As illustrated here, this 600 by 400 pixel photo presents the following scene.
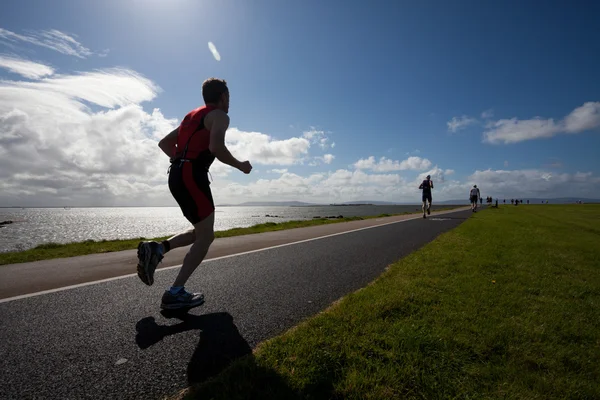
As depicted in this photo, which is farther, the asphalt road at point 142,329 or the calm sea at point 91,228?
the calm sea at point 91,228

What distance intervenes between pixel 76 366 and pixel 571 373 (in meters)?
3.29

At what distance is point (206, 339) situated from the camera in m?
2.38

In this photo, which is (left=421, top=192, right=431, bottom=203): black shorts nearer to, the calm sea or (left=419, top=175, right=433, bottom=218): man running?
(left=419, top=175, right=433, bottom=218): man running

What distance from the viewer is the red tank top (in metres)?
3.02

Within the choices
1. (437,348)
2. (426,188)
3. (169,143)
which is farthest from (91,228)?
(437,348)

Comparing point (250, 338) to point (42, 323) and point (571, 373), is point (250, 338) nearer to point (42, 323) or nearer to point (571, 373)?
point (42, 323)

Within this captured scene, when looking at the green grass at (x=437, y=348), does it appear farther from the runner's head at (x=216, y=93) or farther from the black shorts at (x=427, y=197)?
the black shorts at (x=427, y=197)

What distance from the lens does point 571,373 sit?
1844 mm

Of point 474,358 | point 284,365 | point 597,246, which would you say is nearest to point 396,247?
point 597,246

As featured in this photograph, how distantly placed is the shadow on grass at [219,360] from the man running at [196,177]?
35 cm

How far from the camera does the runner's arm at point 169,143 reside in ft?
11.3

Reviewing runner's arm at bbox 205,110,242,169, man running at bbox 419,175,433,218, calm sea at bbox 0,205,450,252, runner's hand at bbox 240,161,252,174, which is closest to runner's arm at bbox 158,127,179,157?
runner's arm at bbox 205,110,242,169

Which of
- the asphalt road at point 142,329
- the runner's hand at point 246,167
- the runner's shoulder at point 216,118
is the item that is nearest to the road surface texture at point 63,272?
the asphalt road at point 142,329

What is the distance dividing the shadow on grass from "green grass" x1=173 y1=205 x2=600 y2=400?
0.01 metres
